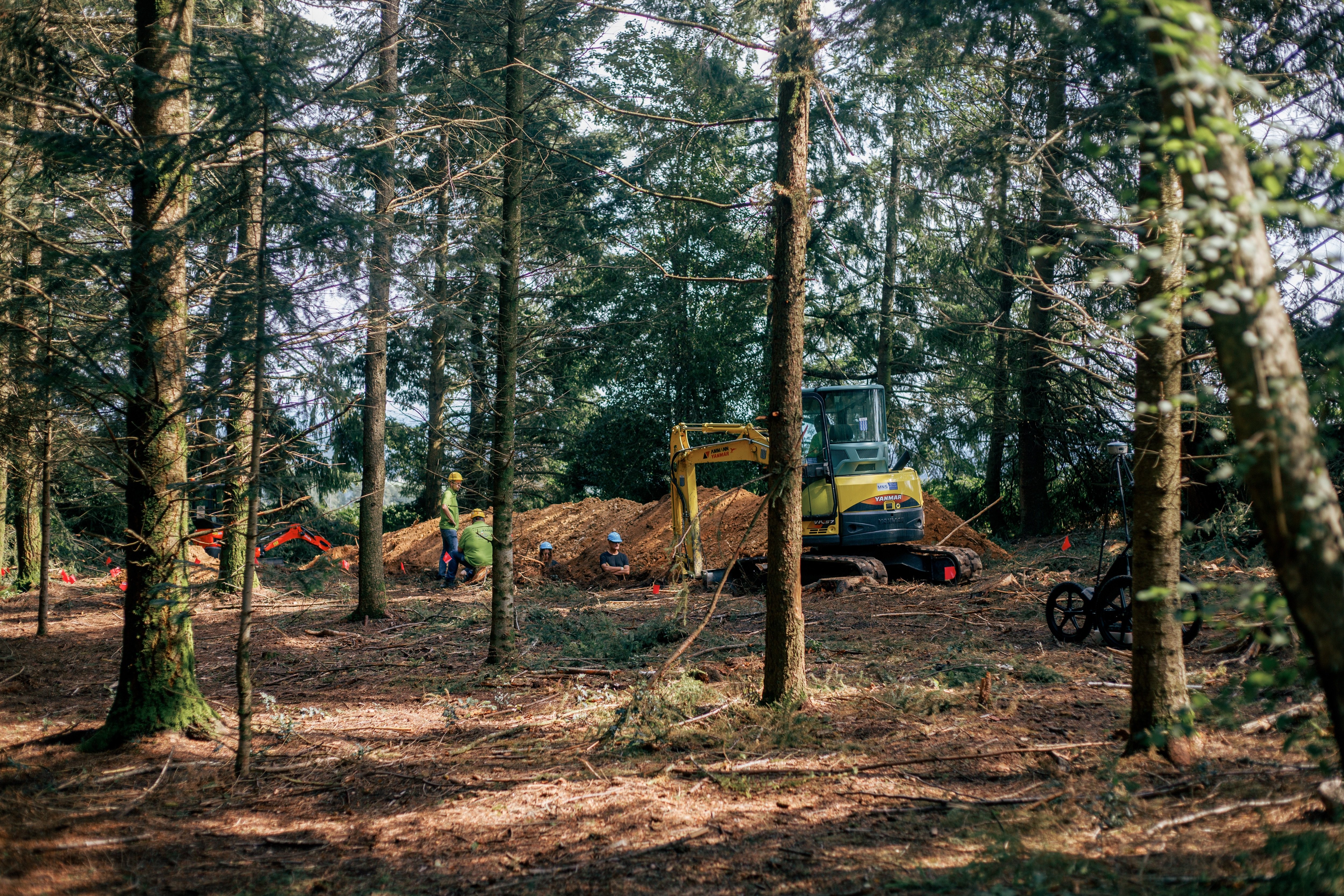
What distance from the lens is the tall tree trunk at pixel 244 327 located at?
5.31 m

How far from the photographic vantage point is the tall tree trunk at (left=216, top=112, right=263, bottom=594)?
5.31 metres

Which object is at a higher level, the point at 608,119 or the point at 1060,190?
the point at 608,119

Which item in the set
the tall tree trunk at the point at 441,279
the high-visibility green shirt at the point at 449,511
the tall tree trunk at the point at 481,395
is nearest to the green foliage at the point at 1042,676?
the tall tree trunk at the point at 481,395

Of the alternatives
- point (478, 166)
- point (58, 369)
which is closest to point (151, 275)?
point (58, 369)

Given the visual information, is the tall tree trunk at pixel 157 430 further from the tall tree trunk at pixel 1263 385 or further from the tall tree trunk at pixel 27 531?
the tall tree trunk at pixel 27 531

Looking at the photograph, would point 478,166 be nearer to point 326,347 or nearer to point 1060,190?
point 326,347

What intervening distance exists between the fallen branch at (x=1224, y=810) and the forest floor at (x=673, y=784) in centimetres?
3

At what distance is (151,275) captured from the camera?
561cm

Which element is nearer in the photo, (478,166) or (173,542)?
(173,542)

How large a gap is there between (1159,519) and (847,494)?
8374 millimetres

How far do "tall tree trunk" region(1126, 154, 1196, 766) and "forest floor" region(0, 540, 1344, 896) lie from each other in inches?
10.0

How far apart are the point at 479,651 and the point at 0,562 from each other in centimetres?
974

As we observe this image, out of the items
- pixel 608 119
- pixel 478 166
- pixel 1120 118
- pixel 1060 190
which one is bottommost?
pixel 1060 190

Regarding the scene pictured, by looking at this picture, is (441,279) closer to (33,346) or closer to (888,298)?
(33,346)
